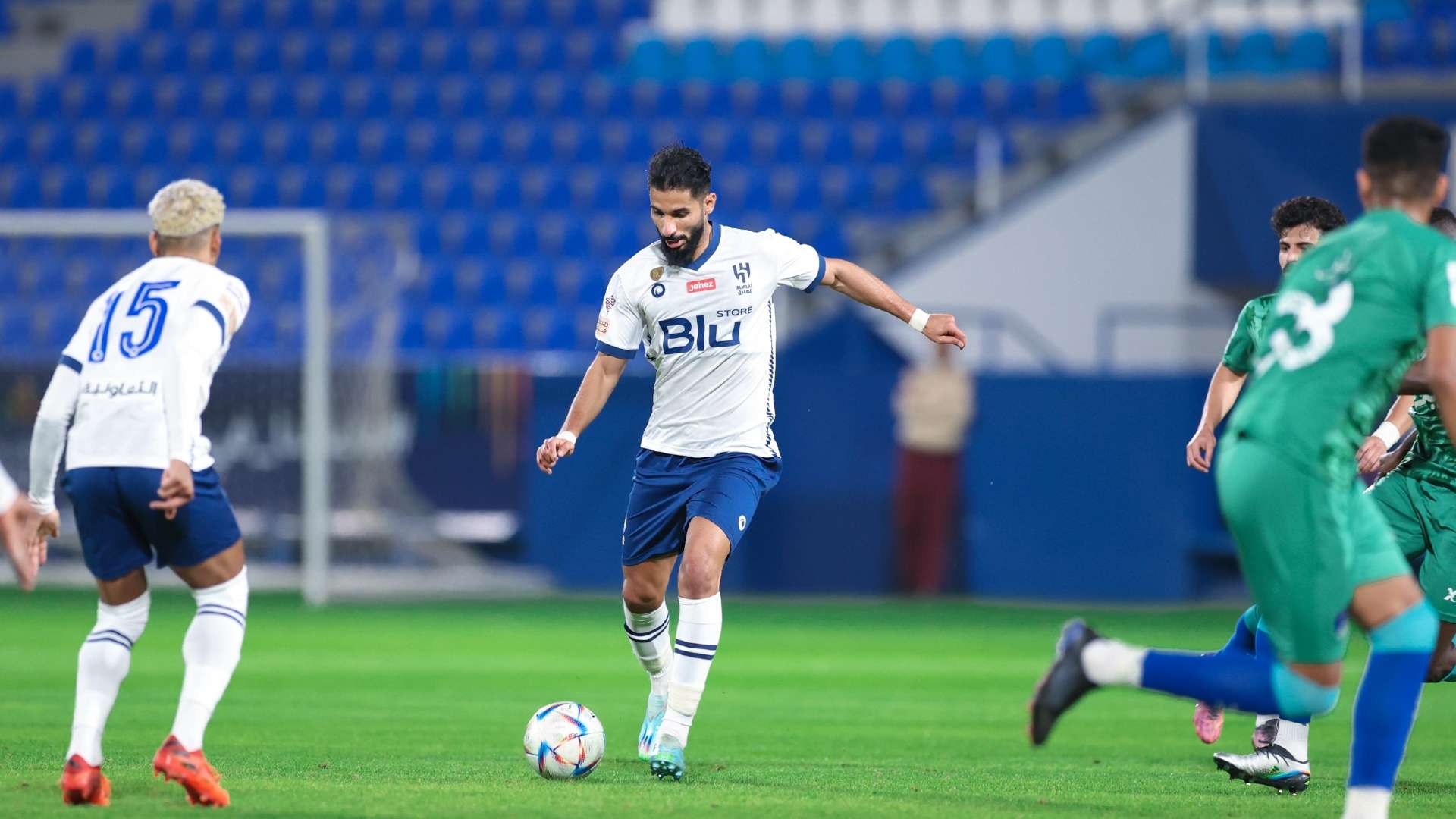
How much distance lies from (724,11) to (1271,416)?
18.4 m

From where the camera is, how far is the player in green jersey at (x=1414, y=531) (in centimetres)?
654

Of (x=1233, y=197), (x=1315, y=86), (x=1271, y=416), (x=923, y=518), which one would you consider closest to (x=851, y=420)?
(x=923, y=518)

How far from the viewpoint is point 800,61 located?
71.3 feet

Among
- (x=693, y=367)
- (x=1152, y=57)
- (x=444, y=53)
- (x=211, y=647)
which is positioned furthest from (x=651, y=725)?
(x=444, y=53)

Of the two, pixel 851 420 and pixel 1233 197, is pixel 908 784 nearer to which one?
pixel 851 420

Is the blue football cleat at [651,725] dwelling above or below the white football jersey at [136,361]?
below

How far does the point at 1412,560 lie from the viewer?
264 inches

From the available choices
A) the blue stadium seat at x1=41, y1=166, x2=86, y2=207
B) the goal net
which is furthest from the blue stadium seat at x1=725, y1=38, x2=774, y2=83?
the blue stadium seat at x1=41, y1=166, x2=86, y2=207

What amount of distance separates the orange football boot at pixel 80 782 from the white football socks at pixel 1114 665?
2.98 meters

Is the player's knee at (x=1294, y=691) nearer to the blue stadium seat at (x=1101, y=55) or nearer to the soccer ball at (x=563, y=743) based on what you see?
the soccer ball at (x=563, y=743)

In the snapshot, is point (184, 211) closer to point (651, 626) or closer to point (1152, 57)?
point (651, 626)

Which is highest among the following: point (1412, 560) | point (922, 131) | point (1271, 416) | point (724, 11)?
point (724, 11)

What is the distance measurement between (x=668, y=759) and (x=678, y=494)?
101 cm

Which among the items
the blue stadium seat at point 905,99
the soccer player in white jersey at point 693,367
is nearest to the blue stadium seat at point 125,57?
the blue stadium seat at point 905,99
